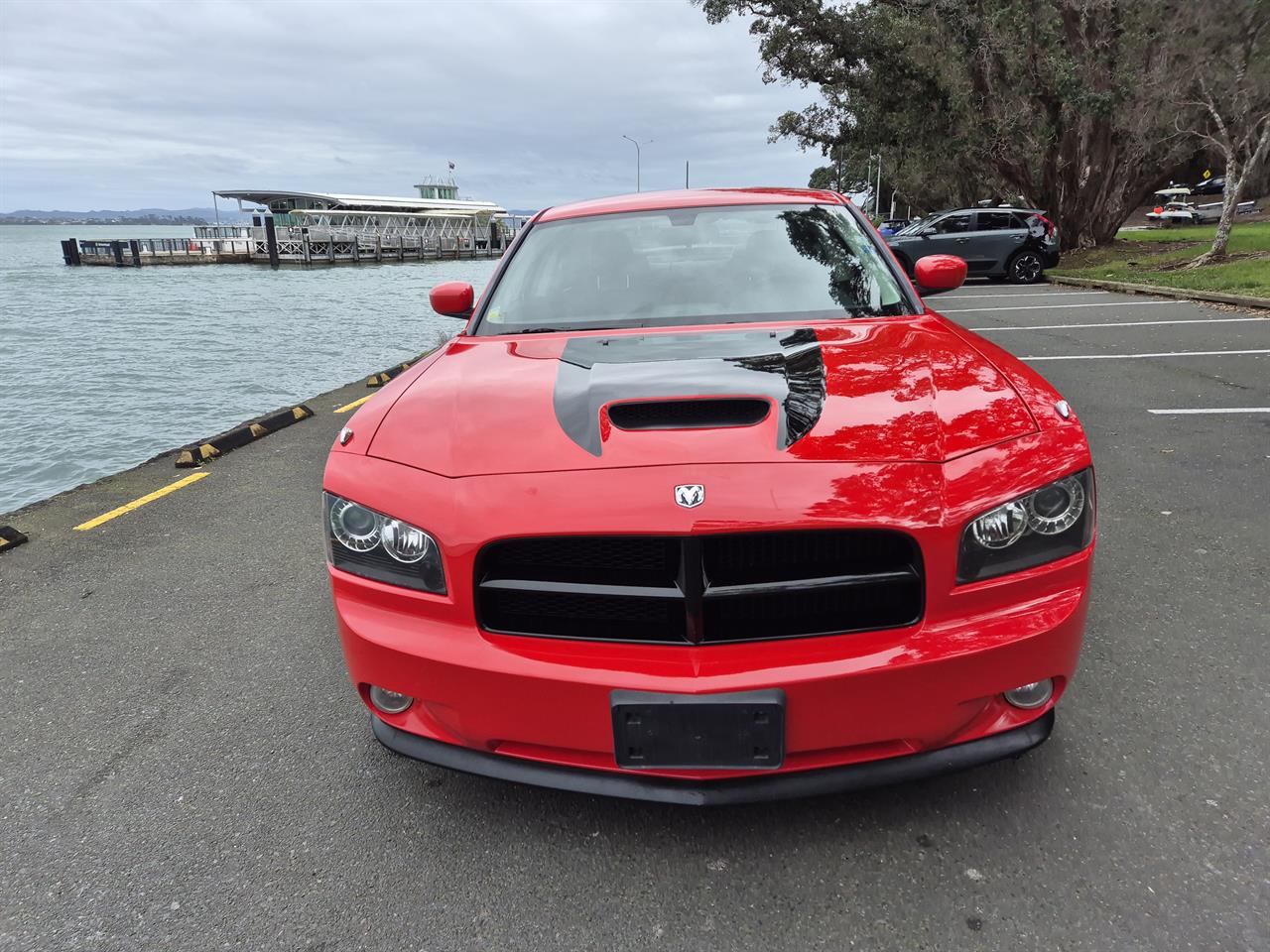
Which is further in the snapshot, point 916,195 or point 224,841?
point 916,195

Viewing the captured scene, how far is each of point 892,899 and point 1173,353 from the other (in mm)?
8366

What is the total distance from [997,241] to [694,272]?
17332 mm

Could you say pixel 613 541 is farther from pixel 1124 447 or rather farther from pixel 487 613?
pixel 1124 447

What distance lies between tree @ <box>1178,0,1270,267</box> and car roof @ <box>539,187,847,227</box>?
599 inches

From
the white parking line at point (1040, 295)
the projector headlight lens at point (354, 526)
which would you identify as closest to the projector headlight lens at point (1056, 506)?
the projector headlight lens at point (354, 526)

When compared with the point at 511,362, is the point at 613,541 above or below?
below

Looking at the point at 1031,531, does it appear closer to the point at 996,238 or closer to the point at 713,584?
the point at 713,584

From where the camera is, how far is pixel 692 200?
3.53 metres

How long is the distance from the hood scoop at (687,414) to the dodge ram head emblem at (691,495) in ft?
0.74

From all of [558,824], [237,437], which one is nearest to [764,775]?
[558,824]

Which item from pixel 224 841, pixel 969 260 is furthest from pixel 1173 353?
pixel 969 260

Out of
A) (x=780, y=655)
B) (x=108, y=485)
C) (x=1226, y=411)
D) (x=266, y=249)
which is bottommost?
(x=108, y=485)

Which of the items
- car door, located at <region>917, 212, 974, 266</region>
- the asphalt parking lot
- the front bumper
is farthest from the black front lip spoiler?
car door, located at <region>917, 212, 974, 266</region>

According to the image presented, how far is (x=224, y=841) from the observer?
211cm
